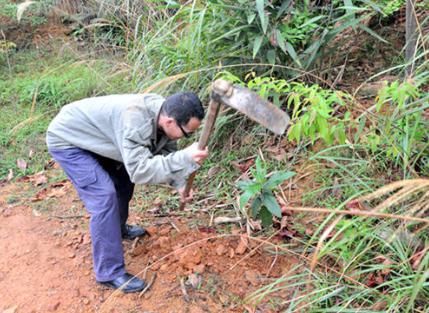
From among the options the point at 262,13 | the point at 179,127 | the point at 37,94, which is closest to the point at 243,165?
the point at 262,13

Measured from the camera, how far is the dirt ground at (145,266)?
266 cm

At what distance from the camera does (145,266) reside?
297 cm

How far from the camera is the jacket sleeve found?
247cm

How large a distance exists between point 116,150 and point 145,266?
2.43 ft

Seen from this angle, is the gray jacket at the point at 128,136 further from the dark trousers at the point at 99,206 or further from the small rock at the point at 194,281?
Answer: the small rock at the point at 194,281

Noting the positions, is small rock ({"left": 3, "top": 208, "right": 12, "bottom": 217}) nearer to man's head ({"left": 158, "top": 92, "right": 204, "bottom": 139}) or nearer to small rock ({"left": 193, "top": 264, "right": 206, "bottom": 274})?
small rock ({"left": 193, "top": 264, "right": 206, "bottom": 274})

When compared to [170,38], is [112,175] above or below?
below

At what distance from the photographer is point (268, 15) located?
333 centimetres

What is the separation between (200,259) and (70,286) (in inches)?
30.2

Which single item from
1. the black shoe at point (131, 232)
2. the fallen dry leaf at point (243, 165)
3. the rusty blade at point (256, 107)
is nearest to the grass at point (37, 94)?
the fallen dry leaf at point (243, 165)

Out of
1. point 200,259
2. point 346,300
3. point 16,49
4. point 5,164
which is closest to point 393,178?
point 346,300

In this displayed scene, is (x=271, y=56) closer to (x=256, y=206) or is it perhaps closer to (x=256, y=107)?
(x=256, y=206)

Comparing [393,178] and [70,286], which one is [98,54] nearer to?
[70,286]

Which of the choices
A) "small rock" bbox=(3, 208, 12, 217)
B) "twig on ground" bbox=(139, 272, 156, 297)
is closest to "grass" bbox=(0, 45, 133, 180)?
"small rock" bbox=(3, 208, 12, 217)
